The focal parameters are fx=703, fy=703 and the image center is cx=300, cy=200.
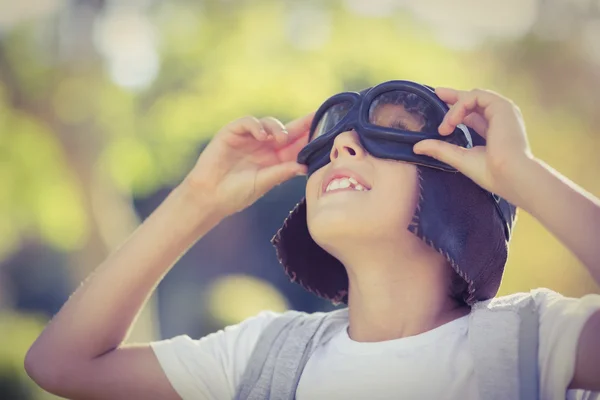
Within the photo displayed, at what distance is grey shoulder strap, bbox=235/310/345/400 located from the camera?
6.75ft

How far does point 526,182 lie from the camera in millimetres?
1740

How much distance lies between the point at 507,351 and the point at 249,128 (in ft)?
3.55

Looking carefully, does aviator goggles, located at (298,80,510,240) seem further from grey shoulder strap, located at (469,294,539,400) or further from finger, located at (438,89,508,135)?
grey shoulder strap, located at (469,294,539,400)

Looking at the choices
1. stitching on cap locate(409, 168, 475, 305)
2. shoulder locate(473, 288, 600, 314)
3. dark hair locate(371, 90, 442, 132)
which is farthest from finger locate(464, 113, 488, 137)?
shoulder locate(473, 288, 600, 314)

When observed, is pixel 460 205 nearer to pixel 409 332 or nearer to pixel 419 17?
pixel 409 332

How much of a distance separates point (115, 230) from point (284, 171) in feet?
13.5

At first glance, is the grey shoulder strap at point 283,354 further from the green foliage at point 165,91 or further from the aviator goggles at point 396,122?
the green foliage at point 165,91

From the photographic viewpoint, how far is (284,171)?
7.66 ft

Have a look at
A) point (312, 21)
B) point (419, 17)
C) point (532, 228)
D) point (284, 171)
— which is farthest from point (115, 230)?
point (284, 171)

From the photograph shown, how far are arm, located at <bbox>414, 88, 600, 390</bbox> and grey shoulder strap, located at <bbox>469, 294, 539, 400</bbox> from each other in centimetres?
11

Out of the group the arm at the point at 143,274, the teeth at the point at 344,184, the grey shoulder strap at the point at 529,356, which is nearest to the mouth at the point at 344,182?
the teeth at the point at 344,184

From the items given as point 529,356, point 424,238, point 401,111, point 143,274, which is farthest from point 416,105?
point 143,274

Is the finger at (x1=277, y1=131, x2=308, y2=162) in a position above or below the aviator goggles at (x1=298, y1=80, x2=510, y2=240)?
below

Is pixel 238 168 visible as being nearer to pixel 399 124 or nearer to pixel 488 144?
pixel 399 124
